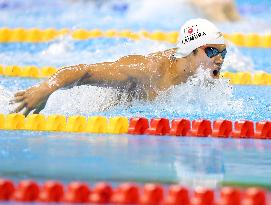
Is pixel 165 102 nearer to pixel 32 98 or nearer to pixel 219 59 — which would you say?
pixel 219 59

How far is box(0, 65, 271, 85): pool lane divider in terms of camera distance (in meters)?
10.0

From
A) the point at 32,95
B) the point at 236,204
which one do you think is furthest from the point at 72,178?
the point at 32,95

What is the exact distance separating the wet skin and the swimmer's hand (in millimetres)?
134

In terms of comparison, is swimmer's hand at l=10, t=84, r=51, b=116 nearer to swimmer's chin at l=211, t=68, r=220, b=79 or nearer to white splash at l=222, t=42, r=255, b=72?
swimmer's chin at l=211, t=68, r=220, b=79

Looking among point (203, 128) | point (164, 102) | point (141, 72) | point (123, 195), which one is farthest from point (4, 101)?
point (123, 195)

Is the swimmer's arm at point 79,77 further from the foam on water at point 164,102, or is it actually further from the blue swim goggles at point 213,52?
the blue swim goggles at point 213,52

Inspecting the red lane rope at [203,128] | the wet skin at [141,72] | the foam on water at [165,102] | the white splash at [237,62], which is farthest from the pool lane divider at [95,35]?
the red lane rope at [203,128]

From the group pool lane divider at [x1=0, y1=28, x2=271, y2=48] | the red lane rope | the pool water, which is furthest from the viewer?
pool lane divider at [x1=0, y1=28, x2=271, y2=48]

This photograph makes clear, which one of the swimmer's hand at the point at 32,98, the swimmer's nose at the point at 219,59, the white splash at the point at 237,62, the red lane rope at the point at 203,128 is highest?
the white splash at the point at 237,62

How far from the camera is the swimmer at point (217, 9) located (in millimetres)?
14922

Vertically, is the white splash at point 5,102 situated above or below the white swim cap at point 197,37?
below

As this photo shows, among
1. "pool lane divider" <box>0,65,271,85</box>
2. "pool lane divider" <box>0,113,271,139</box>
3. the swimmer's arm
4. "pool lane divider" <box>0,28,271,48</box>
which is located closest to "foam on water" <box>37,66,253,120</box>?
the swimmer's arm

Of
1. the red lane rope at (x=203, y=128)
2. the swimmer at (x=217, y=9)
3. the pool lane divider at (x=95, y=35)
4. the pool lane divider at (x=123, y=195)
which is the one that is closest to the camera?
the pool lane divider at (x=123, y=195)

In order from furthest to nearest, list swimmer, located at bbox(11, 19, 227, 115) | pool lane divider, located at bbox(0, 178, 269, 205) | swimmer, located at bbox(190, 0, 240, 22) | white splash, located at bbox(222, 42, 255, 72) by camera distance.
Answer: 1. swimmer, located at bbox(190, 0, 240, 22)
2. white splash, located at bbox(222, 42, 255, 72)
3. swimmer, located at bbox(11, 19, 227, 115)
4. pool lane divider, located at bbox(0, 178, 269, 205)
